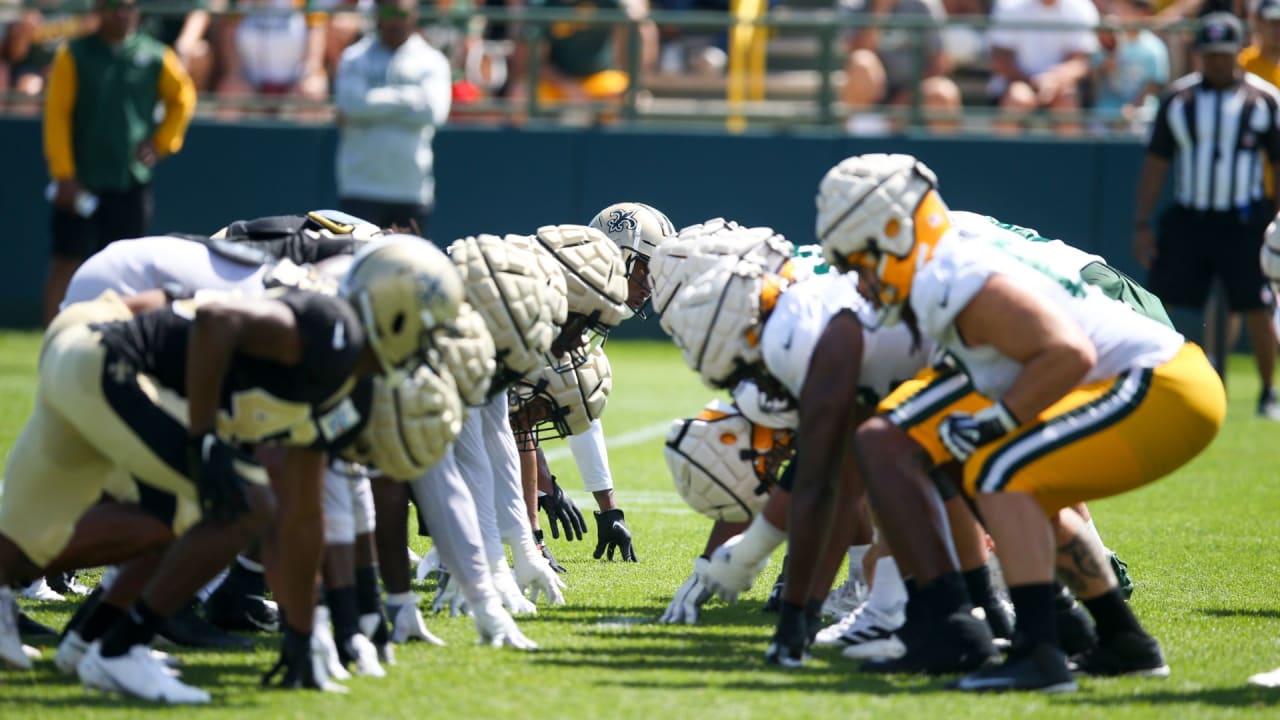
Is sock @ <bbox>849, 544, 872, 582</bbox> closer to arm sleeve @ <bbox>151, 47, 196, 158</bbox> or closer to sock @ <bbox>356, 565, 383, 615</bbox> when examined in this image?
sock @ <bbox>356, 565, 383, 615</bbox>

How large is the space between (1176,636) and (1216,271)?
617 cm

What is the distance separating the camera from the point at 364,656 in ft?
15.9

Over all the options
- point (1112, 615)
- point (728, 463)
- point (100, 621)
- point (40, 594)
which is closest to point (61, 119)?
point (40, 594)

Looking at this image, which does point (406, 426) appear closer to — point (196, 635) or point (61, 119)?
point (196, 635)

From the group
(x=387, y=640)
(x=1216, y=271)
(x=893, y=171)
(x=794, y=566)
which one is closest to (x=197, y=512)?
(x=387, y=640)

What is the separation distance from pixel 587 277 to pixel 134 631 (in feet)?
6.87

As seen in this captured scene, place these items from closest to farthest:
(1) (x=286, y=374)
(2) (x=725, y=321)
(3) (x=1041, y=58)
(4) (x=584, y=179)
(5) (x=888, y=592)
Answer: (1) (x=286, y=374) → (2) (x=725, y=321) → (5) (x=888, y=592) → (3) (x=1041, y=58) → (4) (x=584, y=179)

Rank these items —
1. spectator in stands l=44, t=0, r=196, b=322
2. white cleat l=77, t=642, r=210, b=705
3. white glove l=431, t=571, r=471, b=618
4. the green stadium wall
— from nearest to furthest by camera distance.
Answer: white cleat l=77, t=642, r=210, b=705 → white glove l=431, t=571, r=471, b=618 → spectator in stands l=44, t=0, r=196, b=322 → the green stadium wall

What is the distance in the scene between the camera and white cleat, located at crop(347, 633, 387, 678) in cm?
483

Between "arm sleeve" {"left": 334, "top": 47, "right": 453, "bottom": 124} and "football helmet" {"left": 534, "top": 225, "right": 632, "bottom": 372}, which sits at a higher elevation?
"football helmet" {"left": 534, "top": 225, "right": 632, "bottom": 372}

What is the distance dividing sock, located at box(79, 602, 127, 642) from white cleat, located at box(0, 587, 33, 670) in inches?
7.9

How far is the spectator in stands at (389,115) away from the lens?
12.1m

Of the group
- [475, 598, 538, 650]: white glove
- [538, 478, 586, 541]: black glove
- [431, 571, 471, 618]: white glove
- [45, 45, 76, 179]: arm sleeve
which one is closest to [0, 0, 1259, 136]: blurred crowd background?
[45, 45, 76, 179]: arm sleeve

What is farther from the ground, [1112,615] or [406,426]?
[406,426]
